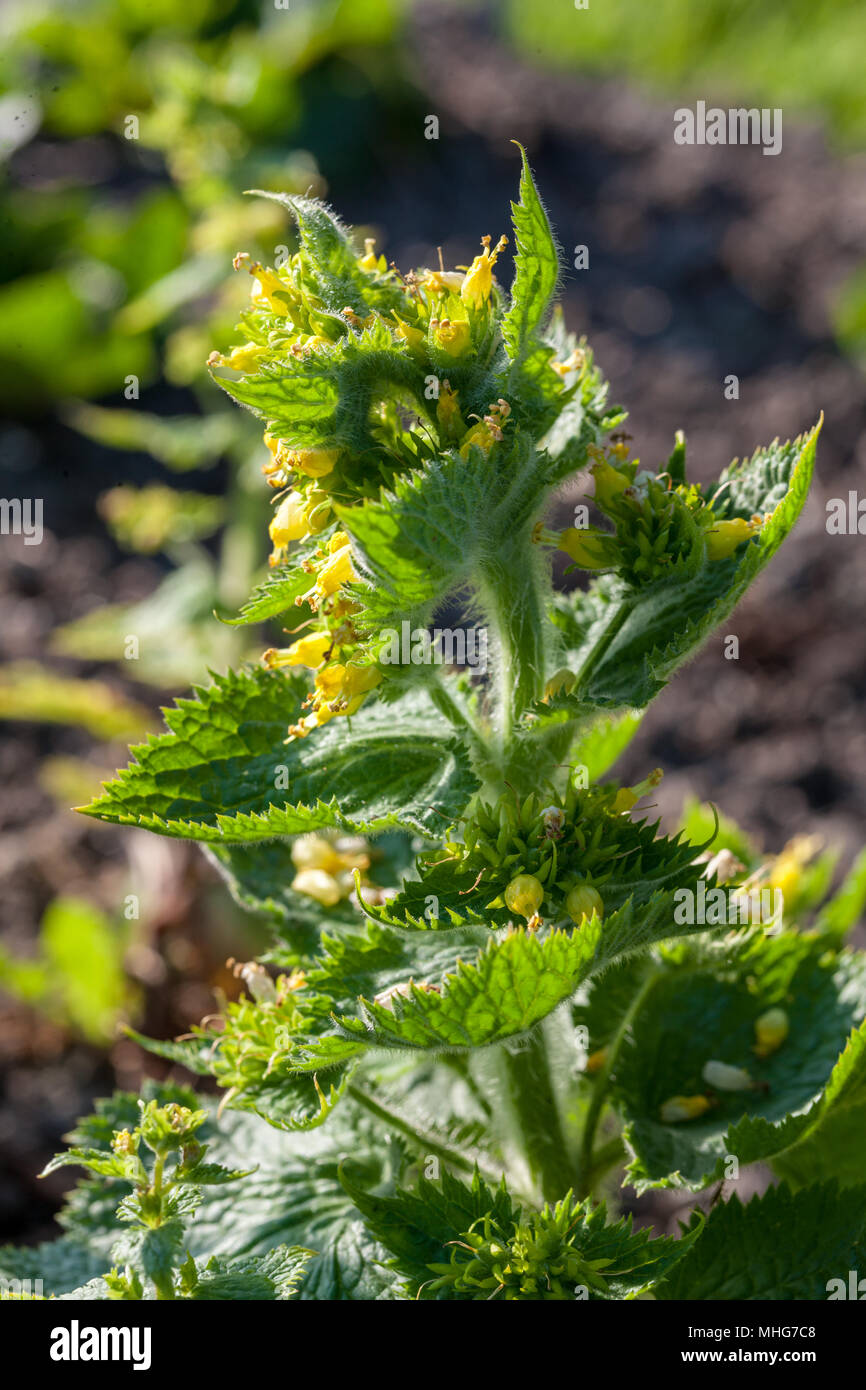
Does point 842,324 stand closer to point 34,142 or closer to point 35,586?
point 35,586

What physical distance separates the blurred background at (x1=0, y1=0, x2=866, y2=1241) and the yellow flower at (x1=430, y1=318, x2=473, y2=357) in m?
0.28

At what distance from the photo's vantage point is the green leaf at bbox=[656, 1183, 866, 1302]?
1.69 m

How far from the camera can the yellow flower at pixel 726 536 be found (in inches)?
62.1

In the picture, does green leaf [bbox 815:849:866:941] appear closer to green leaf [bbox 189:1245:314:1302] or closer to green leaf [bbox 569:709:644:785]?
green leaf [bbox 569:709:644:785]

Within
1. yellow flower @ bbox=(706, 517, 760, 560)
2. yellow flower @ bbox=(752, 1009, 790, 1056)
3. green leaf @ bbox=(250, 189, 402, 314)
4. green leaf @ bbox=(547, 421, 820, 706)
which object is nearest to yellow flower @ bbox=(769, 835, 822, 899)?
yellow flower @ bbox=(752, 1009, 790, 1056)

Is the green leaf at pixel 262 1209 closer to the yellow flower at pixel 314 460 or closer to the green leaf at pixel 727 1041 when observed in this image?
the green leaf at pixel 727 1041

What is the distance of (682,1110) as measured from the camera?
Result: 6.08 ft

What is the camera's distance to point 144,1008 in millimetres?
3338

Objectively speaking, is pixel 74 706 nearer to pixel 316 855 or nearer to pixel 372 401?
pixel 316 855

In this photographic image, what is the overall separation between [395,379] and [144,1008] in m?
2.36

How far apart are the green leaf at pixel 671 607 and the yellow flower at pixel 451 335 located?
0.39 metres

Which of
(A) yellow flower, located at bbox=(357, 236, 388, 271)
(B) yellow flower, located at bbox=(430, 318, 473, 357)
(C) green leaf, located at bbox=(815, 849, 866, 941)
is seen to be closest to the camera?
(B) yellow flower, located at bbox=(430, 318, 473, 357)

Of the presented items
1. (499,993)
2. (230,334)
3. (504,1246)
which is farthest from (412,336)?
(230,334)

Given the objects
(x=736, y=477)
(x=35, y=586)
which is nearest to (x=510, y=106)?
(x=35, y=586)
